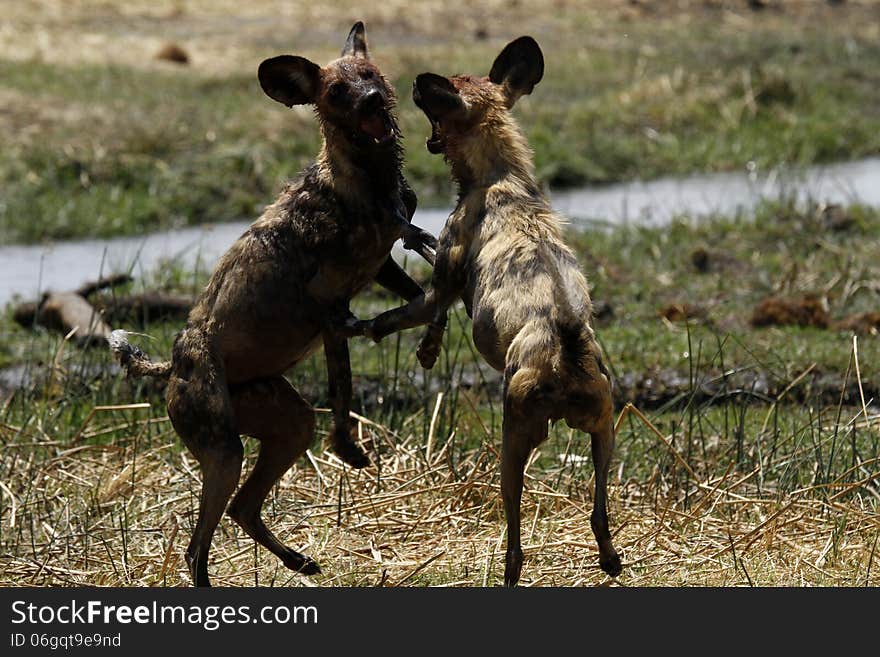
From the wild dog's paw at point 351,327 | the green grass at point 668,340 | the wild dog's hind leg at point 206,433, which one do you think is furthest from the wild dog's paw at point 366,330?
the green grass at point 668,340

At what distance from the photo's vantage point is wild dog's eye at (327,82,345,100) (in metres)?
5.44

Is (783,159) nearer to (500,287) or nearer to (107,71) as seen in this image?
(107,71)

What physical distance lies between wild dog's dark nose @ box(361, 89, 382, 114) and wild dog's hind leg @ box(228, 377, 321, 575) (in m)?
1.04

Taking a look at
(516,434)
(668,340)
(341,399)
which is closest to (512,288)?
(516,434)

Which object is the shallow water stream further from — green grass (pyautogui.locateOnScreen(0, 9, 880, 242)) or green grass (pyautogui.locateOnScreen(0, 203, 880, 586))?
green grass (pyautogui.locateOnScreen(0, 203, 880, 586))

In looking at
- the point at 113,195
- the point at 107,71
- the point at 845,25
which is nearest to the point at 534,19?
the point at 845,25

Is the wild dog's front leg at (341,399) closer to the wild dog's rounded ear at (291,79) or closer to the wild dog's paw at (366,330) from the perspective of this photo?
the wild dog's paw at (366,330)

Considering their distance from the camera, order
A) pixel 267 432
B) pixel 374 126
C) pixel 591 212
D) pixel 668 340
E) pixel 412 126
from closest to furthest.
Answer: pixel 374 126, pixel 267 432, pixel 668 340, pixel 591 212, pixel 412 126

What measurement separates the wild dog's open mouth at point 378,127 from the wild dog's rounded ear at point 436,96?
13cm

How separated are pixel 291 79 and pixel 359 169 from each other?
380mm

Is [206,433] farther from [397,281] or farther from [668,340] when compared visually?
[668,340]

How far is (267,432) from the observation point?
5766 mm

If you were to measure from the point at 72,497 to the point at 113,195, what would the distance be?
5732 mm

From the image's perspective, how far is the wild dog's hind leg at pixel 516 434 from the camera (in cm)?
500
